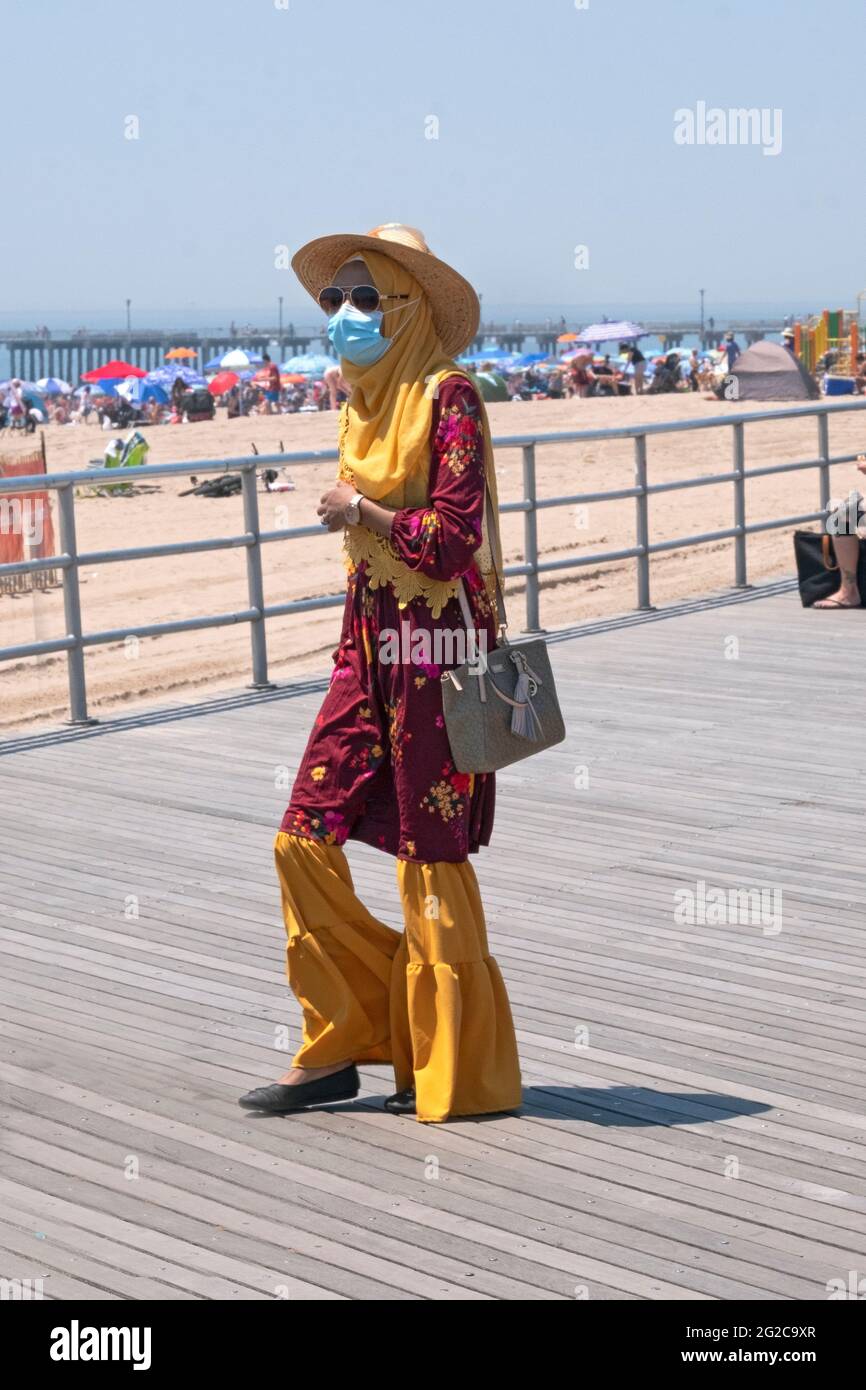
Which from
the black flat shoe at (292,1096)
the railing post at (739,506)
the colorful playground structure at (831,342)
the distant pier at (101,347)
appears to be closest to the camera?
the black flat shoe at (292,1096)

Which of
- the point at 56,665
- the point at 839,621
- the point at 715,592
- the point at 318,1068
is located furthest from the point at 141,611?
the point at 318,1068

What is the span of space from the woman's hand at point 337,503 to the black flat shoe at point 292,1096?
1144 mm

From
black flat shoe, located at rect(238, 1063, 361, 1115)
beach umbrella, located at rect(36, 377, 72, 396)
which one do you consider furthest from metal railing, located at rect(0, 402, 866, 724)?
beach umbrella, located at rect(36, 377, 72, 396)

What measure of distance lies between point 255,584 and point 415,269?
210 inches

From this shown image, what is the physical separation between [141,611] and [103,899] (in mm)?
14259

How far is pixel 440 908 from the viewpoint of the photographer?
400 centimetres

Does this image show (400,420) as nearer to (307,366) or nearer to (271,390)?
(271,390)

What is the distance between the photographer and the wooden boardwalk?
11.3 ft

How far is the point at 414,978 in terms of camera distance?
402 cm

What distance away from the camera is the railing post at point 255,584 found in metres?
9.01

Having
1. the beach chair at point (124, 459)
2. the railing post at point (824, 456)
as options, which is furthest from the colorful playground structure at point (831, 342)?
the railing post at point (824, 456)

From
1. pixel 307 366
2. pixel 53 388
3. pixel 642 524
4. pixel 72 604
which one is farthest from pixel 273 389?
pixel 72 604

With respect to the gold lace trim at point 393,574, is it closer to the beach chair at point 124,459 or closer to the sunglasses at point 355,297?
the sunglasses at point 355,297
